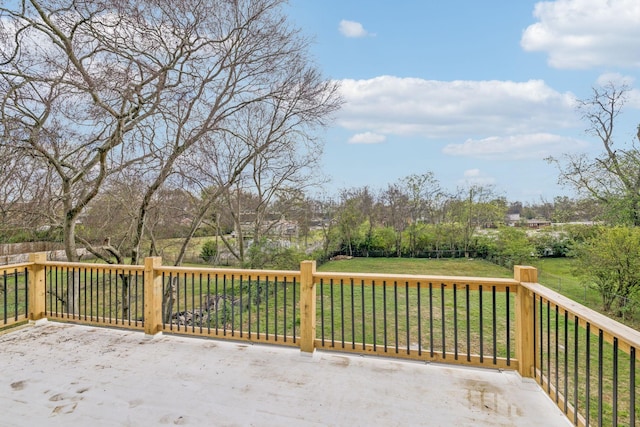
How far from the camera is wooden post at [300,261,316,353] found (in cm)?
332

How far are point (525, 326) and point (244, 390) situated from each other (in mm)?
2331

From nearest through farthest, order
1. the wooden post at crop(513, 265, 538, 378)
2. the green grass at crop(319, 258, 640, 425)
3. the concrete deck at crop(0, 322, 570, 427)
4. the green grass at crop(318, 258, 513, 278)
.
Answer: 1. the concrete deck at crop(0, 322, 570, 427)
2. the wooden post at crop(513, 265, 538, 378)
3. the green grass at crop(319, 258, 640, 425)
4. the green grass at crop(318, 258, 513, 278)

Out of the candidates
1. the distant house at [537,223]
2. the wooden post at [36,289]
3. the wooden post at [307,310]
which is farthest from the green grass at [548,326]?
the wooden post at [36,289]

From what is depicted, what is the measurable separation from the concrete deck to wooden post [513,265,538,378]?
0.12 m

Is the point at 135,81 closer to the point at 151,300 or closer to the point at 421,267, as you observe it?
the point at 151,300

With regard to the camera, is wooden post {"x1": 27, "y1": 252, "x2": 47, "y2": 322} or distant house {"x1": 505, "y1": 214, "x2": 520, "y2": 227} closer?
wooden post {"x1": 27, "y1": 252, "x2": 47, "y2": 322}

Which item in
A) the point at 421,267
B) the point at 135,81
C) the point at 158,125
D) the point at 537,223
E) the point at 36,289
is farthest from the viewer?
the point at 537,223

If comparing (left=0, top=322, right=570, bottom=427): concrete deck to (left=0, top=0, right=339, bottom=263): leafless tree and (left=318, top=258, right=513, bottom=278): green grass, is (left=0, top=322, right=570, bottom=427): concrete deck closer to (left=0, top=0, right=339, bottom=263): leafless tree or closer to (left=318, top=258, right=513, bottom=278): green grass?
(left=0, top=0, right=339, bottom=263): leafless tree

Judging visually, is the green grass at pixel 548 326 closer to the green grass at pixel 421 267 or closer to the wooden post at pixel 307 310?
the green grass at pixel 421 267

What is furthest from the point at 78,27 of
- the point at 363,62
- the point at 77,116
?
the point at 363,62

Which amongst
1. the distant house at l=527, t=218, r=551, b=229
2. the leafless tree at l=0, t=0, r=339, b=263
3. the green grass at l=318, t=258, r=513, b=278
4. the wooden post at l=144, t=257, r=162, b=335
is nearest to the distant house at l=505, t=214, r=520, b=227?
the distant house at l=527, t=218, r=551, b=229

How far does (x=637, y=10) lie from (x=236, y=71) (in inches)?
366

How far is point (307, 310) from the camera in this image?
11.0ft

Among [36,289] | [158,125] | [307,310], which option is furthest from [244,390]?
[158,125]
